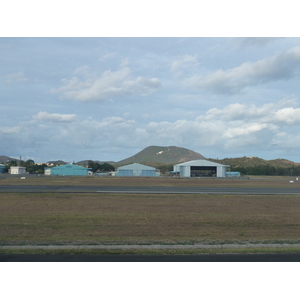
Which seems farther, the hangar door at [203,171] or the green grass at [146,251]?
the hangar door at [203,171]

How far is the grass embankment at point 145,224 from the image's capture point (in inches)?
421

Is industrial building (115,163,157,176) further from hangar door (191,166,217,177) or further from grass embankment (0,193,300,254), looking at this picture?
grass embankment (0,193,300,254)

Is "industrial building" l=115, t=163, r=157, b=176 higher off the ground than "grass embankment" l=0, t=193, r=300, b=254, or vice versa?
"industrial building" l=115, t=163, r=157, b=176

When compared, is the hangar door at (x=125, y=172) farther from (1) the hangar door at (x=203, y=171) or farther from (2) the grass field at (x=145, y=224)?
(2) the grass field at (x=145, y=224)

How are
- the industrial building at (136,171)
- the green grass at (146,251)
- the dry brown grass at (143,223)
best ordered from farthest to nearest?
the industrial building at (136,171), the dry brown grass at (143,223), the green grass at (146,251)

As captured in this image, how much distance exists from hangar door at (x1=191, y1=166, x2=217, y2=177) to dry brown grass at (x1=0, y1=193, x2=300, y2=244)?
83.6 m

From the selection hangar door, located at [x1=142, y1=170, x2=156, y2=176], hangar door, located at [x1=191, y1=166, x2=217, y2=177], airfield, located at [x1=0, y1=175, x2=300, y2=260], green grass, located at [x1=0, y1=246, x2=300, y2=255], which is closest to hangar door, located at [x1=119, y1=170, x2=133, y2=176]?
hangar door, located at [x1=142, y1=170, x2=156, y2=176]

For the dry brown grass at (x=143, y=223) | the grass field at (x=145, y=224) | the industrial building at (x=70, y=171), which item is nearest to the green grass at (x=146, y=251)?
the grass field at (x=145, y=224)

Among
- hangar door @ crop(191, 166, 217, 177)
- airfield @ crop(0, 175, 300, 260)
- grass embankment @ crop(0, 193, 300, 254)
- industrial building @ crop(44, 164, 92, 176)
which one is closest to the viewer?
airfield @ crop(0, 175, 300, 260)

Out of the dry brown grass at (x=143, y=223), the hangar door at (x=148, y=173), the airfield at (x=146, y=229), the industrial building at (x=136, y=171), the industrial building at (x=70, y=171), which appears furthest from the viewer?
the industrial building at (x=70, y=171)

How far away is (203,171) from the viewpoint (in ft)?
370

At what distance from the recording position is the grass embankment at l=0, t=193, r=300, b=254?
10.7 metres

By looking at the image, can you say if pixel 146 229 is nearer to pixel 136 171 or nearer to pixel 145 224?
pixel 145 224

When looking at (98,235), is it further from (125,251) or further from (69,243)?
(125,251)
